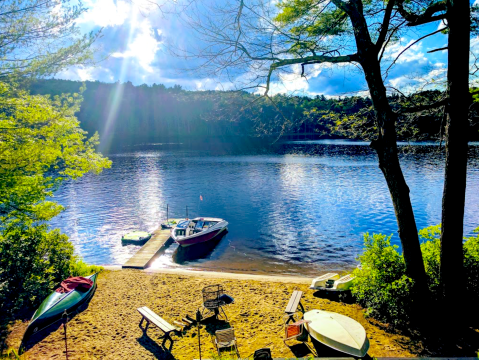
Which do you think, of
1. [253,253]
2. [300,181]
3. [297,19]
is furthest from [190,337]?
[300,181]

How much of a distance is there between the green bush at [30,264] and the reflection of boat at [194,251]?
399 inches

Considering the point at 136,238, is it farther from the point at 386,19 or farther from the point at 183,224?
the point at 386,19

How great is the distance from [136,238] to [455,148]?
22937 mm

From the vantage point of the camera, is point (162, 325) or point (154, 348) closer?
point (154, 348)

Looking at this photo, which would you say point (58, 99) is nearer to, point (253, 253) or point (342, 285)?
point (342, 285)

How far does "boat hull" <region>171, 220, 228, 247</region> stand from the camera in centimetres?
2270

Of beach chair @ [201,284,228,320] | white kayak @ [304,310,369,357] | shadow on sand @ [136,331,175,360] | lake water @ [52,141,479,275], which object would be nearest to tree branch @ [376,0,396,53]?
A: lake water @ [52,141,479,275]

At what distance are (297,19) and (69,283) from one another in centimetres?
1056

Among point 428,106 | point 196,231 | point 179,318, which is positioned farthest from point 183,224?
point 428,106

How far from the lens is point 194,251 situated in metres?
23.0

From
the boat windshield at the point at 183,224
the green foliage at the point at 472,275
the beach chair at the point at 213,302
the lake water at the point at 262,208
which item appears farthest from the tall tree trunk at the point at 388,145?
the boat windshield at the point at 183,224

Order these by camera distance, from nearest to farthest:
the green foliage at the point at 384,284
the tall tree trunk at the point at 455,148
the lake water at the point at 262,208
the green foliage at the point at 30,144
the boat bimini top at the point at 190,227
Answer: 1. the tall tree trunk at the point at 455,148
2. the green foliage at the point at 384,284
3. the green foliage at the point at 30,144
4. the lake water at the point at 262,208
5. the boat bimini top at the point at 190,227

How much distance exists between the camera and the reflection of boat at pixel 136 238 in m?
24.5

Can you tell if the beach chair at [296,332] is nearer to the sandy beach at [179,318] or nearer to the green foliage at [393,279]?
the sandy beach at [179,318]
